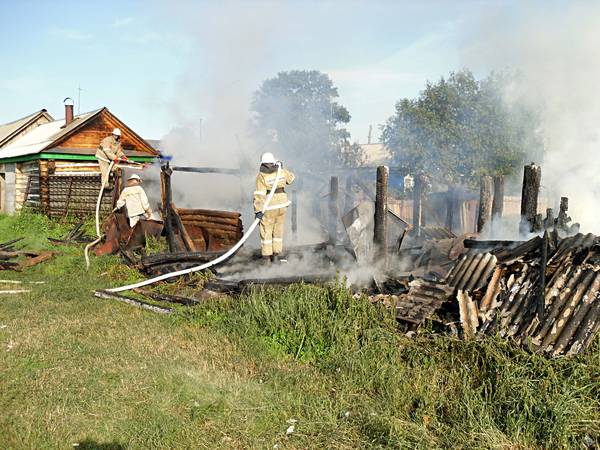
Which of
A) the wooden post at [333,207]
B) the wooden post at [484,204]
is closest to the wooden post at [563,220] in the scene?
the wooden post at [484,204]

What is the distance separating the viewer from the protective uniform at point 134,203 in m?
11.2

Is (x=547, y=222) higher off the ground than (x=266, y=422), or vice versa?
(x=547, y=222)

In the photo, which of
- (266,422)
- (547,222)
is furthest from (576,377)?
(547,222)

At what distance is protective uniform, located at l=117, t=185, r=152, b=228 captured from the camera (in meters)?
11.2

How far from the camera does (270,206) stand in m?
8.68

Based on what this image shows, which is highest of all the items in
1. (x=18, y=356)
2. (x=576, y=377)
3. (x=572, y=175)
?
(x=572, y=175)

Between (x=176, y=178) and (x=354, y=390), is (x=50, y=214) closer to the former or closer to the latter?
(x=176, y=178)

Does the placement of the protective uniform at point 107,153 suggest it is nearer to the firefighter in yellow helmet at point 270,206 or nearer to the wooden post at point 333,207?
the wooden post at point 333,207

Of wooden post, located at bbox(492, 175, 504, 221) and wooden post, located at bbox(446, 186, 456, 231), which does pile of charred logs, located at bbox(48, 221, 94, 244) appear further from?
wooden post, located at bbox(492, 175, 504, 221)

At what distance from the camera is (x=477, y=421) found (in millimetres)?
3736

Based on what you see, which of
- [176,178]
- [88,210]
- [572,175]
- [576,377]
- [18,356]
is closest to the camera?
[576,377]

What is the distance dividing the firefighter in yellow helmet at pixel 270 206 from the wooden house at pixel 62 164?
29.8 ft

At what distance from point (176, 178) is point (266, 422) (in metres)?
11.4

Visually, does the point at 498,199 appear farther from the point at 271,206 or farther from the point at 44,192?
the point at 44,192
